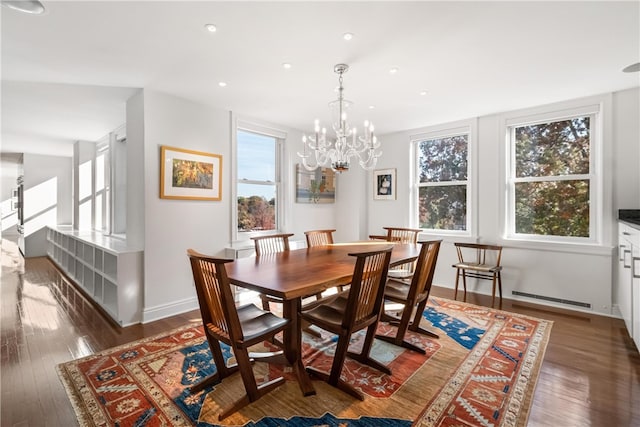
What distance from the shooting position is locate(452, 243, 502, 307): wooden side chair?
151 inches

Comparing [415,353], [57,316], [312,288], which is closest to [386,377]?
[415,353]

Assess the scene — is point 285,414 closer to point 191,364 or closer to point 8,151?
point 191,364

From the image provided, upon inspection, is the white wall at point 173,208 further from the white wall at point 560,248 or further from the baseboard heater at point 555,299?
the baseboard heater at point 555,299

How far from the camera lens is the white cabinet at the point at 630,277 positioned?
240cm

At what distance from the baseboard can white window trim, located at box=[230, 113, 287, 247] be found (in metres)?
0.89

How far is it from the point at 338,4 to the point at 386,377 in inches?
99.4

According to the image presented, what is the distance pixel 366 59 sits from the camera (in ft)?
8.46

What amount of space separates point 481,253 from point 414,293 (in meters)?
2.31

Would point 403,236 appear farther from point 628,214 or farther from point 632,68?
point 632,68

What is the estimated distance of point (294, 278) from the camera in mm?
1955

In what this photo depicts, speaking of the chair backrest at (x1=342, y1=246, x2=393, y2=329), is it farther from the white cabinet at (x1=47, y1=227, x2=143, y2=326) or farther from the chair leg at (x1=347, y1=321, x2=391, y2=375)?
the white cabinet at (x1=47, y1=227, x2=143, y2=326)

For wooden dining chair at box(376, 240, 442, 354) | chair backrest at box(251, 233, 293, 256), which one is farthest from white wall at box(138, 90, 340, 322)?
wooden dining chair at box(376, 240, 442, 354)

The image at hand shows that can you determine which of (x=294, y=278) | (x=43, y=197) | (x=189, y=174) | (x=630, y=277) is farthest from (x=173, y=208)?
(x=43, y=197)

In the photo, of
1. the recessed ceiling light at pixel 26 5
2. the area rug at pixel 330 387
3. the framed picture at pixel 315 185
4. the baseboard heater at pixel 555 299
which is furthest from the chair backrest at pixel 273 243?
the baseboard heater at pixel 555 299
